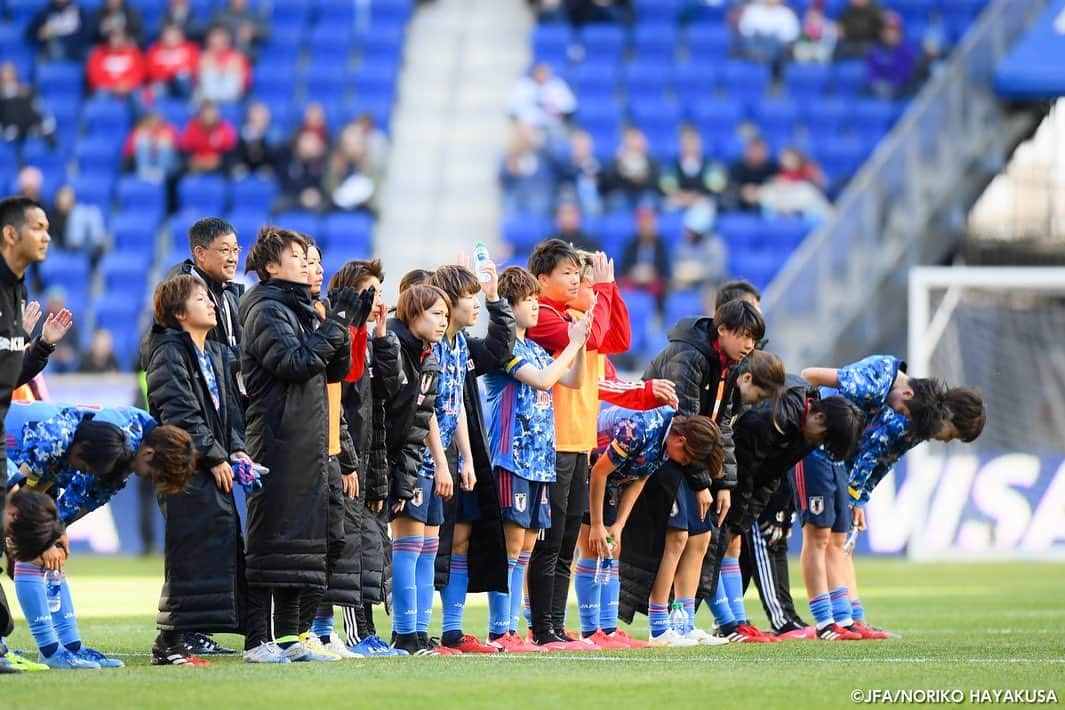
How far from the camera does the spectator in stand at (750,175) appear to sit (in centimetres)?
2145

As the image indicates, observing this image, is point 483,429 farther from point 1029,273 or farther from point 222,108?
point 222,108

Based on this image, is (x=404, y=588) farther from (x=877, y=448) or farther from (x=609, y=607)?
(x=877, y=448)

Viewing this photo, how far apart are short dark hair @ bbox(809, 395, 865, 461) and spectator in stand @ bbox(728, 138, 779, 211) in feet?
37.0

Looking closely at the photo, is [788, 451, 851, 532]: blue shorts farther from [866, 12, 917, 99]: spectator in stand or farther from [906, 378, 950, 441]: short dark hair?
[866, 12, 917, 99]: spectator in stand

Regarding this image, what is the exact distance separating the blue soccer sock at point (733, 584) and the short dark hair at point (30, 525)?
4136mm

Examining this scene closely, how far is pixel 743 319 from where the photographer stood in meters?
9.91

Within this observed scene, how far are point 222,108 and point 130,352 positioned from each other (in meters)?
4.48

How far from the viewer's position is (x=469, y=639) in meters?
9.20

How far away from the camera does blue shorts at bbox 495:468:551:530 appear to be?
9.32 meters

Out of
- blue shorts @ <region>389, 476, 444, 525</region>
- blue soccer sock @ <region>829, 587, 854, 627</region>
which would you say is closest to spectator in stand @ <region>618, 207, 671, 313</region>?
blue soccer sock @ <region>829, 587, 854, 627</region>

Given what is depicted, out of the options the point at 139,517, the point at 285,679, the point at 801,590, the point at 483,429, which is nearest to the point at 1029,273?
the point at 801,590

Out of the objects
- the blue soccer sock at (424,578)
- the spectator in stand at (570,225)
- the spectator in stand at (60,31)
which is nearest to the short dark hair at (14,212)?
the blue soccer sock at (424,578)

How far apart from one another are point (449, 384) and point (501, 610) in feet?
3.82

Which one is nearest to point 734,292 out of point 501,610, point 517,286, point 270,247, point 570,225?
point 517,286
